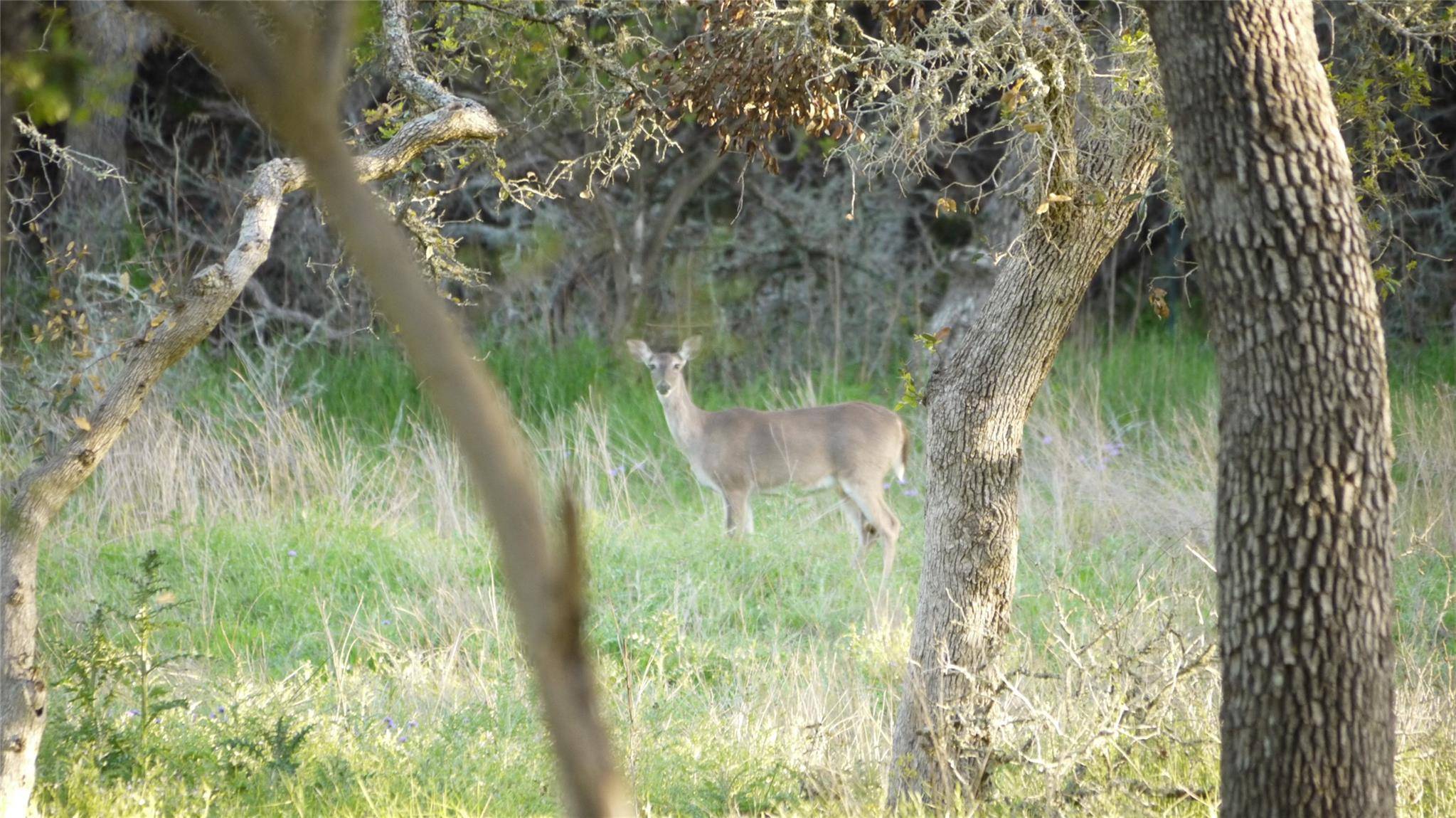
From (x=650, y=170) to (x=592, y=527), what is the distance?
5611 mm

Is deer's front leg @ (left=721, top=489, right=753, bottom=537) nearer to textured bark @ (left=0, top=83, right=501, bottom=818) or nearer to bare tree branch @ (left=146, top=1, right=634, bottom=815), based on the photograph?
textured bark @ (left=0, top=83, right=501, bottom=818)

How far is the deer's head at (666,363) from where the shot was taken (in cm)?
887

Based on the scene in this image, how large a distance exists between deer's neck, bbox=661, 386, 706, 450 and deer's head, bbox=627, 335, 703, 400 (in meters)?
0.05

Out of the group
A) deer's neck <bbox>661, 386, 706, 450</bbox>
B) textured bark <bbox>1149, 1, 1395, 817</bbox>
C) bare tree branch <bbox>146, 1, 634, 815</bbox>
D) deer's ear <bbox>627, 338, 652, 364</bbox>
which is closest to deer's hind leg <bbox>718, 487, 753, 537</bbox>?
deer's neck <bbox>661, 386, 706, 450</bbox>

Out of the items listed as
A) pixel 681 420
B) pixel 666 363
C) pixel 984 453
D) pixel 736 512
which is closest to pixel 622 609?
pixel 736 512

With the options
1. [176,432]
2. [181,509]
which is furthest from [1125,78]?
[176,432]

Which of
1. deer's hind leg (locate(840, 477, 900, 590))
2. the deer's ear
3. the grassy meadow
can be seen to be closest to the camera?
the grassy meadow

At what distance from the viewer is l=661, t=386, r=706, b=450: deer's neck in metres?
8.91

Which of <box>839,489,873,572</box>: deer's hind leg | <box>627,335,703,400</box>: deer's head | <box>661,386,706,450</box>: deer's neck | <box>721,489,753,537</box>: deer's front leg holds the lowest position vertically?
<box>839,489,873,572</box>: deer's hind leg

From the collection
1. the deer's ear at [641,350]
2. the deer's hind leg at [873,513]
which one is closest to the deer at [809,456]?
the deer's hind leg at [873,513]

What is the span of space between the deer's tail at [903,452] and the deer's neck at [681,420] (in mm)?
1281

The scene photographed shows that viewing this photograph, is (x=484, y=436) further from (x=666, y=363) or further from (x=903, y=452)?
(x=666, y=363)

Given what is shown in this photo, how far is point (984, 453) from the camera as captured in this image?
3652mm

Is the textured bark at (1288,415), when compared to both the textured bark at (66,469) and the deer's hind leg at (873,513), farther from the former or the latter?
the deer's hind leg at (873,513)
